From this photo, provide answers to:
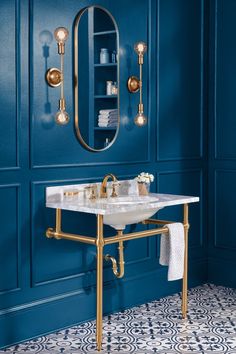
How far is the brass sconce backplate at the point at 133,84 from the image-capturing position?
4.31m

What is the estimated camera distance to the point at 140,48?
14.1 ft

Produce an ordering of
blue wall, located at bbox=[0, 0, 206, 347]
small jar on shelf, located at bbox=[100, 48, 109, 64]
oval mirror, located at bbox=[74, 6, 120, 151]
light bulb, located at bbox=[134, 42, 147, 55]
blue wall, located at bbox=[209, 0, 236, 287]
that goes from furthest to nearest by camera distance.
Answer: blue wall, located at bbox=[209, 0, 236, 287]
light bulb, located at bbox=[134, 42, 147, 55]
small jar on shelf, located at bbox=[100, 48, 109, 64]
oval mirror, located at bbox=[74, 6, 120, 151]
blue wall, located at bbox=[0, 0, 206, 347]

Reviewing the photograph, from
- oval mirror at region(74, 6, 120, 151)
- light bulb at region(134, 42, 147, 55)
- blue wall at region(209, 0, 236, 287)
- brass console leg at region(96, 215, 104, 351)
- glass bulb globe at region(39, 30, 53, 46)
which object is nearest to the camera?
Answer: brass console leg at region(96, 215, 104, 351)

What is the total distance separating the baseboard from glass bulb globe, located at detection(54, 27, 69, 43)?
1.60 meters

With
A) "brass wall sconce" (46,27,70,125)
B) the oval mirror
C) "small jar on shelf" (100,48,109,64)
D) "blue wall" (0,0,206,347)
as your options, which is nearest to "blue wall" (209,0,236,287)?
"blue wall" (0,0,206,347)

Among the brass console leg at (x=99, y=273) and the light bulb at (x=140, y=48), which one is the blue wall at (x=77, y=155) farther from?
the brass console leg at (x=99, y=273)

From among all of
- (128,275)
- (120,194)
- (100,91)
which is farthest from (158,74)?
(128,275)

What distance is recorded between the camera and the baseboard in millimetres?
3617

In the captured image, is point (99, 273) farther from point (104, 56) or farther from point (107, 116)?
point (104, 56)

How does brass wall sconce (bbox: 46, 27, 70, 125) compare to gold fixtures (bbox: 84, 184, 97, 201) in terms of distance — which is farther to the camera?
gold fixtures (bbox: 84, 184, 97, 201)

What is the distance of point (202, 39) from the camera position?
5.07m

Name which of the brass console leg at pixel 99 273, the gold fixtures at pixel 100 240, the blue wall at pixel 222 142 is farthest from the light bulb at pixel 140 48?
the brass console leg at pixel 99 273

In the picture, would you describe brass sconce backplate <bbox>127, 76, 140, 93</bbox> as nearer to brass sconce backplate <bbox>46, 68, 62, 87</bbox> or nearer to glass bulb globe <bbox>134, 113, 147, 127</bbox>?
glass bulb globe <bbox>134, 113, 147, 127</bbox>

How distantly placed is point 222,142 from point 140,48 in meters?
1.23
